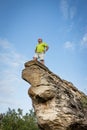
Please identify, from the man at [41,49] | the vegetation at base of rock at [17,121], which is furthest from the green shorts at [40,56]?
the vegetation at base of rock at [17,121]

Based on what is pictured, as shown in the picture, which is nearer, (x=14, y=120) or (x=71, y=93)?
(x=71, y=93)

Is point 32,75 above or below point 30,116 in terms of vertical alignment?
below

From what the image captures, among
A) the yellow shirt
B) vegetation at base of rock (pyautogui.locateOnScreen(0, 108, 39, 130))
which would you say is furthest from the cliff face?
vegetation at base of rock (pyautogui.locateOnScreen(0, 108, 39, 130))

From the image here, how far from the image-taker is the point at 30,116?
147 ft

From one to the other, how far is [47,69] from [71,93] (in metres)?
2.90

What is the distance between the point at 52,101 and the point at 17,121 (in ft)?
75.2

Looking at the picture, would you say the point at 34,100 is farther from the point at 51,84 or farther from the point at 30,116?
the point at 30,116

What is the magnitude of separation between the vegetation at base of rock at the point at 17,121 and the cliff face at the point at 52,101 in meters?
20.5

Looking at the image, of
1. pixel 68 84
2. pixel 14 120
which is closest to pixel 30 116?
pixel 14 120

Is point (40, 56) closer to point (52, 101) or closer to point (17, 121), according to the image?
point (52, 101)

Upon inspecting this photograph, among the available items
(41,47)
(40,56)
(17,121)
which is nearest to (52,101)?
(40,56)

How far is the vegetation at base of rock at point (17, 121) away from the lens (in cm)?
4109

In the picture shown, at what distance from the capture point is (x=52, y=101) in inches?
816

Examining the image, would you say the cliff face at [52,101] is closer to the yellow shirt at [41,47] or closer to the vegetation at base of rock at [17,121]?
the yellow shirt at [41,47]
